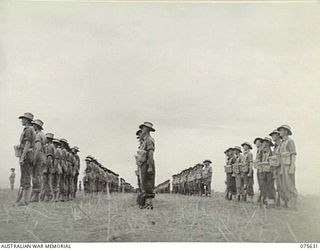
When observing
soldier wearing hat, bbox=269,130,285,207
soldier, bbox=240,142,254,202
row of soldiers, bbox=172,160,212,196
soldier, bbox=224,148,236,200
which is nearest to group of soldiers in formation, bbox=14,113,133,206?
row of soldiers, bbox=172,160,212,196

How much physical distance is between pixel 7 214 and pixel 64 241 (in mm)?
594

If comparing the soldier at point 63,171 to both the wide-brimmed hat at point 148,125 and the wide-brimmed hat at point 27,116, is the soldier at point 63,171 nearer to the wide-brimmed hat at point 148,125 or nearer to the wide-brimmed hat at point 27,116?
the wide-brimmed hat at point 27,116

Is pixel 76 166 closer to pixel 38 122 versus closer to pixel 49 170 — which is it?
pixel 49 170

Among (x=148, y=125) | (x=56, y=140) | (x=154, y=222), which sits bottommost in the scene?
(x=154, y=222)

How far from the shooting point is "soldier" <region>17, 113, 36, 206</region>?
16.8ft

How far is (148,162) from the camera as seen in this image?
5199 millimetres

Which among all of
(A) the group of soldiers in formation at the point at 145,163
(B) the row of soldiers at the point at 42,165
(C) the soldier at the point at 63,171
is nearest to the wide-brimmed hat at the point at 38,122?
(B) the row of soldiers at the point at 42,165

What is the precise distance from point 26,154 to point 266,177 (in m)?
2.31

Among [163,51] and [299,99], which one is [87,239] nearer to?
[163,51]

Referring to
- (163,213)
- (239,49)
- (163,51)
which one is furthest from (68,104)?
(239,49)

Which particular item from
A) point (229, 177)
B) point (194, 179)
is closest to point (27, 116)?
point (194, 179)

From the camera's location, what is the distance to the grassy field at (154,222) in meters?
5.01

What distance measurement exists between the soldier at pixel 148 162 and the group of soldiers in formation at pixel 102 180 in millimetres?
151

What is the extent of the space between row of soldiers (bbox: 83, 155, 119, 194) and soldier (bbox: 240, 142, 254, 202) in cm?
123
